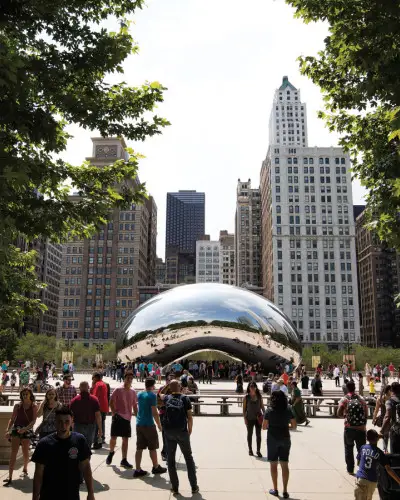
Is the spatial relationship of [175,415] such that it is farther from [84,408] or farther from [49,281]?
[49,281]

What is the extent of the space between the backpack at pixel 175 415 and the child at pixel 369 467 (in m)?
2.56

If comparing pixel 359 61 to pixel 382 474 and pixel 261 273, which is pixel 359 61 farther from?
pixel 261 273

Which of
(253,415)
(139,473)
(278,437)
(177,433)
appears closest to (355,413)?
(278,437)

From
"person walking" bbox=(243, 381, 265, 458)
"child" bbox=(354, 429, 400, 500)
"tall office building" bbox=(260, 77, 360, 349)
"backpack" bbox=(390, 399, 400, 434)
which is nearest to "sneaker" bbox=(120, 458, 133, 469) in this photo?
"person walking" bbox=(243, 381, 265, 458)

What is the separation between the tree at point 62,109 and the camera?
6832mm

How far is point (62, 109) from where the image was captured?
8203 millimetres

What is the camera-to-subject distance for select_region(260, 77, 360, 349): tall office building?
363 feet

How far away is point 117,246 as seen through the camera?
109812 mm

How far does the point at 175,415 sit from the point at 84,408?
2.10m

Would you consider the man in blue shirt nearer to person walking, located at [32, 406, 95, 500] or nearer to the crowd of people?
the crowd of people

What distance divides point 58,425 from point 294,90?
165 m

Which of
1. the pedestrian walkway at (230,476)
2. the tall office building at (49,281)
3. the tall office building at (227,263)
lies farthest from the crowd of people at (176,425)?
the tall office building at (227,263)

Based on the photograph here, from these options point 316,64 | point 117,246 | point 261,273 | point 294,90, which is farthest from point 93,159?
point 316,64

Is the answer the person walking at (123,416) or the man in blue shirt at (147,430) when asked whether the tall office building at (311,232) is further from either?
the man in blue shirt at (147,430)
